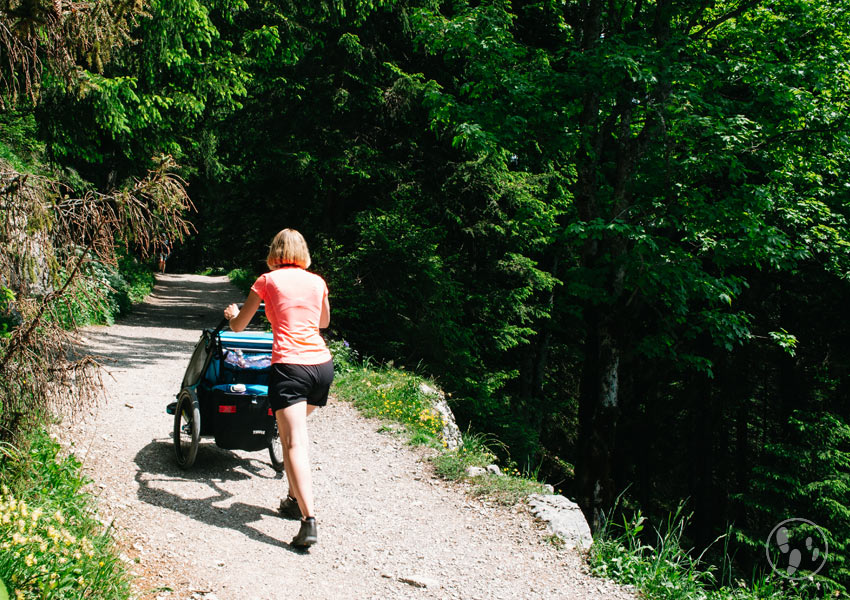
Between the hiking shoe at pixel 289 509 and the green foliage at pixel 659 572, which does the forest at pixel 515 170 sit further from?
the hiking shoe at pixel 289 509

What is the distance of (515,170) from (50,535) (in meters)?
14.3

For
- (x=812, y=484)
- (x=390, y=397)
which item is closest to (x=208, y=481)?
(x=390, y=397)

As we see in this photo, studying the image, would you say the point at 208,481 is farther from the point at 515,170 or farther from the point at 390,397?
the point at 515,170

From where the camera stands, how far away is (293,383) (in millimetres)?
4141

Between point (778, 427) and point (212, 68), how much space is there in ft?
61.4

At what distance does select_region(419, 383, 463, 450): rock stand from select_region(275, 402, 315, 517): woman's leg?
3.44 meters

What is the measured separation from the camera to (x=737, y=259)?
1016cm

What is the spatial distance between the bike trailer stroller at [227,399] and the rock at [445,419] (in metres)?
2.83

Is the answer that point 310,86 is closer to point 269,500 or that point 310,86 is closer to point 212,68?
point 212,68

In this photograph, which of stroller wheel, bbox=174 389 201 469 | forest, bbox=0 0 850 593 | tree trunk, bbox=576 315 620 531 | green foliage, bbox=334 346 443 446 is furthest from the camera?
tree trunk, bbox=576 315 620 531

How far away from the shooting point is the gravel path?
3.94 metres

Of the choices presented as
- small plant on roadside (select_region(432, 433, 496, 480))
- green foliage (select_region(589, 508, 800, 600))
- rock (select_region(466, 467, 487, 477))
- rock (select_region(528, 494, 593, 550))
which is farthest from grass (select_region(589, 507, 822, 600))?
small plant on roadside (select_region(432, 433, 496, 480))

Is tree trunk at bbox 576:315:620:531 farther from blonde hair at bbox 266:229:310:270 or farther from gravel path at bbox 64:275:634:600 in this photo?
blonde hair at bbox 266:229:310:270

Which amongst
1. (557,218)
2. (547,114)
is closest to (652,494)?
(557,218)
